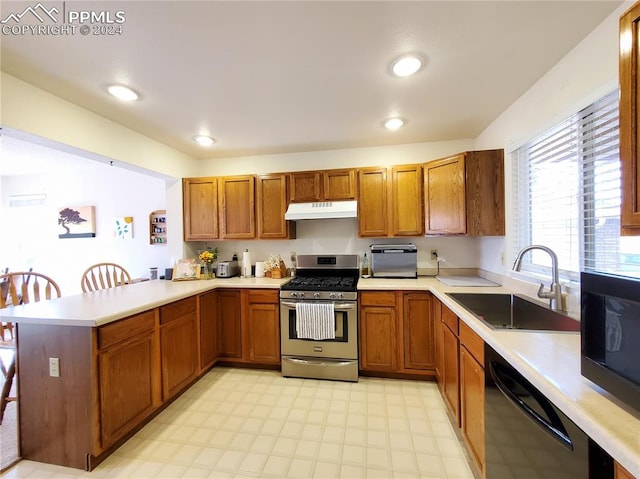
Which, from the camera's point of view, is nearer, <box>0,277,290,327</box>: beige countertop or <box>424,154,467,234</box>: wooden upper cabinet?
<box>0,277,290,327</box>: beige countertop

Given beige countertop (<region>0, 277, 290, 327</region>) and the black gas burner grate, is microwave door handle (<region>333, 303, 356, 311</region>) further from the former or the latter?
beige countertop (<region>0, 277, 290, 327</region>)

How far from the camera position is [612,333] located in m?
0.75

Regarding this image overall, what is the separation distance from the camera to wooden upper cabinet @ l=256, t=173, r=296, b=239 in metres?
3.08

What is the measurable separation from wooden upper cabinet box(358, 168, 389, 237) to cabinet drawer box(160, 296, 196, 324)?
6.01 feet

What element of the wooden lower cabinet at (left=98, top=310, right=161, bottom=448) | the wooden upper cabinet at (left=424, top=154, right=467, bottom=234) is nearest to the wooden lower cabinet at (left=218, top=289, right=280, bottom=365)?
the wooden lower cabinet at (left=98, top=310, right=161, bottom=448)

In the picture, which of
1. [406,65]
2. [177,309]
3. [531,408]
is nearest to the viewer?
[531,408]

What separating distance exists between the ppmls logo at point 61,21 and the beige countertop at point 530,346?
1.54 meters

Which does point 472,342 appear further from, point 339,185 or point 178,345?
point 178,345

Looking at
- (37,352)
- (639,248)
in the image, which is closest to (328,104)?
(639,248)

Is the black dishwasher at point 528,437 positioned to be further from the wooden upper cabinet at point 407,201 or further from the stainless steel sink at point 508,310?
the wooden upper cabinet at point 407,201

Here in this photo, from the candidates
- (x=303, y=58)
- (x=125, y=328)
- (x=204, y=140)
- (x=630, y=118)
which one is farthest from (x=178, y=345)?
(x=630, y=118)

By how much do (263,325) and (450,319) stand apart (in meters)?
1.77

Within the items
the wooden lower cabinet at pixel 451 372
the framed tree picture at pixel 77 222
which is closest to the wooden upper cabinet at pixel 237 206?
the wooden lower cabinet at pixel 451 372

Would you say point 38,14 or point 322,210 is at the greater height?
point 38,14
